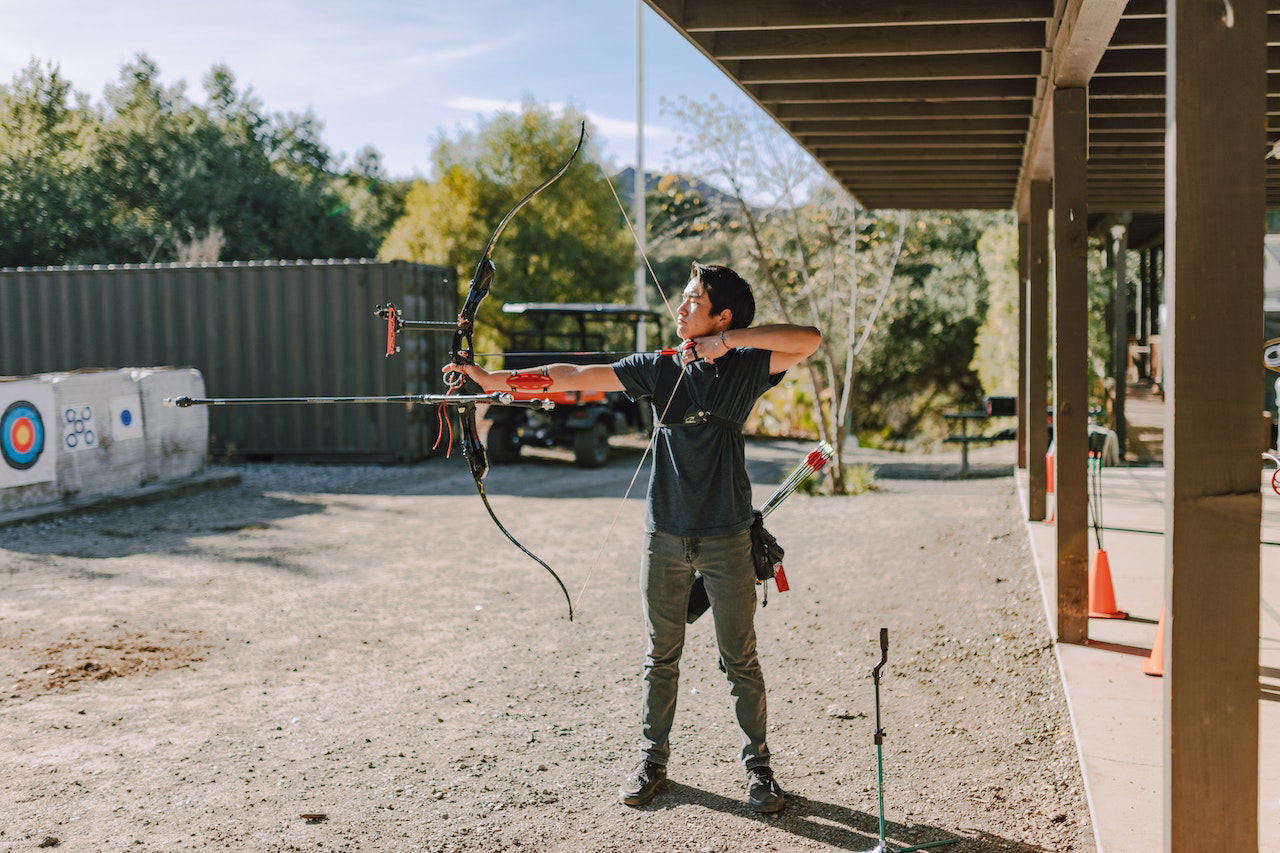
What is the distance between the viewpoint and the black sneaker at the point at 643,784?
3311 mm

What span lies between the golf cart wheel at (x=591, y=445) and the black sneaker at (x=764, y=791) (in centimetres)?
999

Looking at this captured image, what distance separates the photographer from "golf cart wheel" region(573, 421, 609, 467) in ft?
43.4

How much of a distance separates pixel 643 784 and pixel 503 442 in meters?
10.5

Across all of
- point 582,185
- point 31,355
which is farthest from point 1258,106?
point 582,185

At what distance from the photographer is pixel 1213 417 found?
2.18 meters

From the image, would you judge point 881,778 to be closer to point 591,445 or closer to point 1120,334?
point 1120,334

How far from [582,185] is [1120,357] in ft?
38.8

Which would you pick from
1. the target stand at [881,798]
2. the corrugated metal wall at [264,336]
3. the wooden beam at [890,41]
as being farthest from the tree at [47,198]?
the target stand at [881,798]

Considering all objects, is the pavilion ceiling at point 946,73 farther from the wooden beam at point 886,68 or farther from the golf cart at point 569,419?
the golf cart at point 569,419

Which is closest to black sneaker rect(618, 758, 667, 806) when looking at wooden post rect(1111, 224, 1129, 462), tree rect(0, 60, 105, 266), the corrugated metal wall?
wooden post rect(1111, 224, 1129, 462)

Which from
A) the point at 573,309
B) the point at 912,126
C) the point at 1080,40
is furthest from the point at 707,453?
the point at 573,309

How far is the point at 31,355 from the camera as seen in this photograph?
1495 centimetres

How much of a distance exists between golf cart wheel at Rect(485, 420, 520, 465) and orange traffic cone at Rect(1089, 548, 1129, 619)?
9.22m

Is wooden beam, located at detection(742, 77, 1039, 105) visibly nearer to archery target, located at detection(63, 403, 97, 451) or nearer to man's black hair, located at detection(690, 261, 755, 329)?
man's black hair, located at detection(690, 261, 755, 329)
